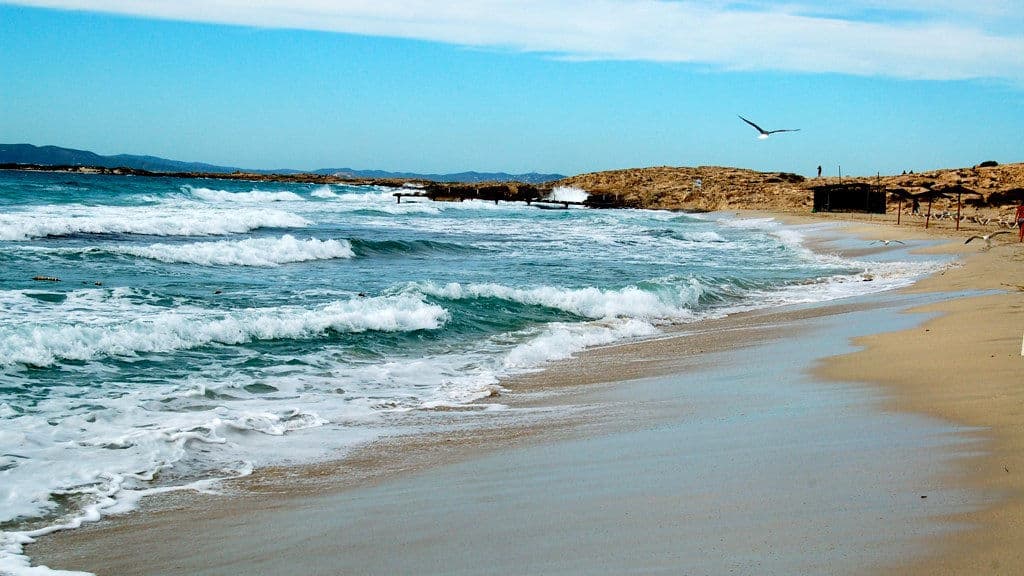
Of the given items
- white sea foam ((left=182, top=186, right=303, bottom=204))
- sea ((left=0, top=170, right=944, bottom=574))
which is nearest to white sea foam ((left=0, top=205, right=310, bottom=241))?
sea ((left=0, top=170, right=944, bottom=574))

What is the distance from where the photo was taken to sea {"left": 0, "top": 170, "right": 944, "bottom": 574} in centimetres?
562

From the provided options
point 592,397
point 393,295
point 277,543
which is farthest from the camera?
point 393,295

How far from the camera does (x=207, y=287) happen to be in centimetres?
1410

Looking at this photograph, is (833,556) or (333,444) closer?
(833,556)

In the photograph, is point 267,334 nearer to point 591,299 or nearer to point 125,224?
point 591,299

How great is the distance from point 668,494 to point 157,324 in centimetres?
701

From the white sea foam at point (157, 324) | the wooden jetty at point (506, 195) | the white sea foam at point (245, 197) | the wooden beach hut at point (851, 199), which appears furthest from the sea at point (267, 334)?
the wooden jetty at point (506, 195)

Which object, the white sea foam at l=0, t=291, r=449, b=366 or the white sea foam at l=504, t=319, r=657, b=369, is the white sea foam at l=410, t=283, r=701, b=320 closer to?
the white sea foam at l=504, t=319, r=657, b=369

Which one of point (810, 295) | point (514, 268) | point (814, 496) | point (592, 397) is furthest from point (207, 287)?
point (814, 496)

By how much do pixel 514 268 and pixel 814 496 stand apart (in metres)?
15.5

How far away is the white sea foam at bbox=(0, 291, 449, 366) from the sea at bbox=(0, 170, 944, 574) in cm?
3

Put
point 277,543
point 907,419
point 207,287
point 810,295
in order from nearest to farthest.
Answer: point 277,543
point 907,419
point 207,287
point 810,295

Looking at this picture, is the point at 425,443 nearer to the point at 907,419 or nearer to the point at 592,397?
the point at 592,397

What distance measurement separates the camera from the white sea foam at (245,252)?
18.4 m
